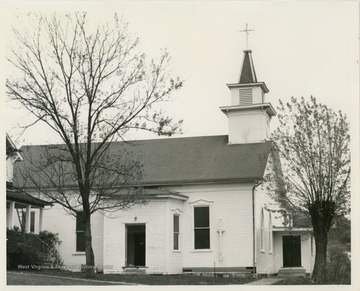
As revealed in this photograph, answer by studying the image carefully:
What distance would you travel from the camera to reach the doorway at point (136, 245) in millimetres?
32312

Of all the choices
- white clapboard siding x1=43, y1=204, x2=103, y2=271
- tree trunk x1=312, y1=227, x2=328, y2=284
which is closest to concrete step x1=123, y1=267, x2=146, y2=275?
white clapboard siding x1=43, y1=204, x2=103, y2=271

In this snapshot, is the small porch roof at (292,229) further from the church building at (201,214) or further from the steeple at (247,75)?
the steeple at (247,75)

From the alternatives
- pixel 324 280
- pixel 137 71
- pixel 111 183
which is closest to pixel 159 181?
pixel 111 183

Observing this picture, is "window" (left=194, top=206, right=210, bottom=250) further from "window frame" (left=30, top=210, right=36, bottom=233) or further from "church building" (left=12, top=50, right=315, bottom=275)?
"window frame" (left=30, top=210, right=36, bottom=233)

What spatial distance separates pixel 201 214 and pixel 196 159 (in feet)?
8.99

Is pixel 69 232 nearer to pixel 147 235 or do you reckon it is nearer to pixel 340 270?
pixel 147 235

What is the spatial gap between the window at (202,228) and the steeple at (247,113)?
4.07m

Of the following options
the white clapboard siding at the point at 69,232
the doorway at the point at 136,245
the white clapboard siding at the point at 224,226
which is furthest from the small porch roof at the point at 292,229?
the white clapboard siding at the point at 69,232

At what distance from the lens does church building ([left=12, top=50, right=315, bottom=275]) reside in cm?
3189

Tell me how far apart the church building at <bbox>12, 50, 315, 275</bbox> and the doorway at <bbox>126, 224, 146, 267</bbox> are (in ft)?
0.15

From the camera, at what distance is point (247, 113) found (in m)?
35.2

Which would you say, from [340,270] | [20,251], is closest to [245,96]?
[340,270]

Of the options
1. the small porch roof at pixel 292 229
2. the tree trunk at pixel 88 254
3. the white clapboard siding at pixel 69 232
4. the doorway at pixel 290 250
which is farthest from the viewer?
the doorway at pixel 290 250

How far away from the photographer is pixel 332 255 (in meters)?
29.5
